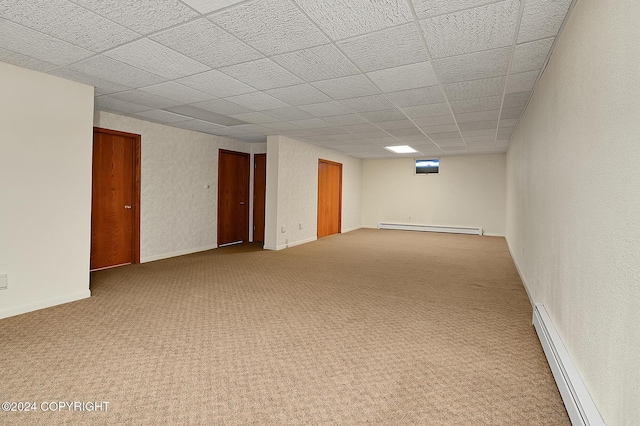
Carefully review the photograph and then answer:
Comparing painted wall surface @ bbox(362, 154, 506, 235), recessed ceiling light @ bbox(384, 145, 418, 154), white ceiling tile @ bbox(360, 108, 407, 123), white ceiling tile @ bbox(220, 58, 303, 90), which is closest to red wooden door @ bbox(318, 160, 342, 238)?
recessed ceiling light @ bbox(384, 145, 418, 154)

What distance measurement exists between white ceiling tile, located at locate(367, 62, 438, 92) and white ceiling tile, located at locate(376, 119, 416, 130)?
175 centimetres

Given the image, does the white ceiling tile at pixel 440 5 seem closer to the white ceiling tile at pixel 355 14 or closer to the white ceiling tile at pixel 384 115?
the white ceiling tile at pixel 355 14

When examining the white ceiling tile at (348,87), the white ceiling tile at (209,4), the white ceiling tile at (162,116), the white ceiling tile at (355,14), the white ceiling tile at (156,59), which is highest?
the white ceiling tile at (162,116)

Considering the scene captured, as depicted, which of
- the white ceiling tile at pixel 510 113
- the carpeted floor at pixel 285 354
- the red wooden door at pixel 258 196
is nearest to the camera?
the carpeted floor at pixel 285 354

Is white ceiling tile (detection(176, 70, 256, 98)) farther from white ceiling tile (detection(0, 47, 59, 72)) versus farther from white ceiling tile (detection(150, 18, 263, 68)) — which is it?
white ceiling tile (detection(0, 47, 59, 72))

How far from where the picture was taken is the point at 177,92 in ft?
13.4

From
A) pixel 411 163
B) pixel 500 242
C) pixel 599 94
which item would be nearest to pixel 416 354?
pixel 599 94

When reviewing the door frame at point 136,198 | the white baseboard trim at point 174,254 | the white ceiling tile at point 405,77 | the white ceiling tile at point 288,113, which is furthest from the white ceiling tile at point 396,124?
the white baseboard trim at point 174,254

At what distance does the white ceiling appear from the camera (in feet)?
7.45

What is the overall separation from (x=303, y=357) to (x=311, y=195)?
20.1ft

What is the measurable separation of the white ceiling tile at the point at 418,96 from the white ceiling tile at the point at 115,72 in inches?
105

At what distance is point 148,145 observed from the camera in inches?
229

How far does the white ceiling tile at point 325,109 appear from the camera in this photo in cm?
456

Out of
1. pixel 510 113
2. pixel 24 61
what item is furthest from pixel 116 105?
pixel 510 113
